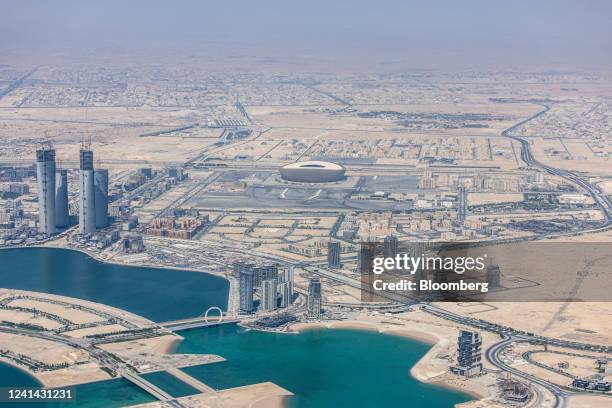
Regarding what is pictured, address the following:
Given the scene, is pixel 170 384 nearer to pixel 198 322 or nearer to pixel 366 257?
pixel 198 322

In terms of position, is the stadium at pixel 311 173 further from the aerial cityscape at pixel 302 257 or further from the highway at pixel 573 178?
the highway at pixel 573 178

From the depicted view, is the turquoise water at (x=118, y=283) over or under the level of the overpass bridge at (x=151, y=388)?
over

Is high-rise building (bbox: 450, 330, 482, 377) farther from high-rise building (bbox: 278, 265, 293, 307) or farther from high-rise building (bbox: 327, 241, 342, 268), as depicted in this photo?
high-rise building (bbox: 327, 241, 342, 268)

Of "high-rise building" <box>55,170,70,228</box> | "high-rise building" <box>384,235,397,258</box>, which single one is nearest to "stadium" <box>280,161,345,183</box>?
"high-rise building" <box>55,170,70,228</box>

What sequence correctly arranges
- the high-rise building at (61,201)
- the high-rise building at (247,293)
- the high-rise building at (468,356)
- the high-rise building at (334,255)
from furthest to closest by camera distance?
the high-rise building at (61,201), the high-rise building at (334,255), the high-rise building at (247,293), the high-rise building at (468,356)

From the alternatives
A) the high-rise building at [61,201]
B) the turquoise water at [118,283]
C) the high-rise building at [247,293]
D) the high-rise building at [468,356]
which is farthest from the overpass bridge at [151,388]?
the high-rise building at [61,201]

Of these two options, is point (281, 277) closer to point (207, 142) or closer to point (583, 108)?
point (207, 142)

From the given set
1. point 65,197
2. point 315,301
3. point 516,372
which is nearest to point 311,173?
point 65,197
